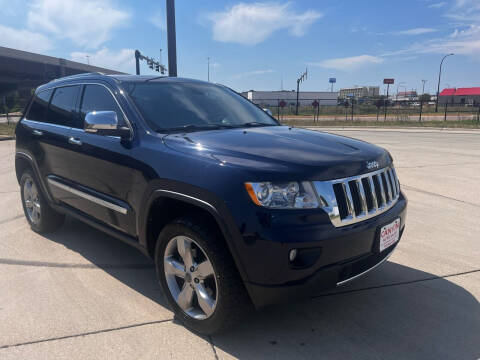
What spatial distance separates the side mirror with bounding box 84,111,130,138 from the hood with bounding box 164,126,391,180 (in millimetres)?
441

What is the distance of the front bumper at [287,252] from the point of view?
216 cm

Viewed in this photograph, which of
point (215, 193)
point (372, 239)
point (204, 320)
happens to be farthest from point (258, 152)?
point (204, 320)

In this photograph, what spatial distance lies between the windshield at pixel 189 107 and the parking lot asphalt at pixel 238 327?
4.66 ft

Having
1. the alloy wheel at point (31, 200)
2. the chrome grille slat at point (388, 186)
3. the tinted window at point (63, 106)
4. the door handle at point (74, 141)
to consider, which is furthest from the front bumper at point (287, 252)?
the alloy wheel at point (31, 200)

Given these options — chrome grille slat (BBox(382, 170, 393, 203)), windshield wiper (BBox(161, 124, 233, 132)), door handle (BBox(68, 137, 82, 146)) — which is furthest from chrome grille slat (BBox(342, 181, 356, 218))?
door handle (BBox(68, 137, 82, 146))

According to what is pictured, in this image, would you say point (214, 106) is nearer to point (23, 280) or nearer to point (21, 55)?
point (23, 280)

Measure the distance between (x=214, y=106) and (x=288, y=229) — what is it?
188 centimetres

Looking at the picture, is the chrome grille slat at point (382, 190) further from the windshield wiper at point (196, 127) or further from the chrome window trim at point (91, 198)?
the chrome window trim at point (91, 198)

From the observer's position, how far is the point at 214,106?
3.69 meters

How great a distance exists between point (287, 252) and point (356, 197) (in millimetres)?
635

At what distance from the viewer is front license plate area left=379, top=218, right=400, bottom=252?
2.60 m

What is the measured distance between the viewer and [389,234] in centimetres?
270

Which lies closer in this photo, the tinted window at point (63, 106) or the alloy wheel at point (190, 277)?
the alloy wheel at point (190, 277)

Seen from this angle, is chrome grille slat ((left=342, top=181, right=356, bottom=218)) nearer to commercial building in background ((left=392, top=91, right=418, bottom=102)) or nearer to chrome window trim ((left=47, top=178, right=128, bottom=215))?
chrome window trim ((left=47, top=178, right=128, bottom=215))
